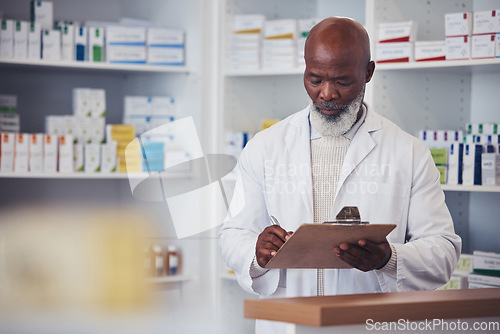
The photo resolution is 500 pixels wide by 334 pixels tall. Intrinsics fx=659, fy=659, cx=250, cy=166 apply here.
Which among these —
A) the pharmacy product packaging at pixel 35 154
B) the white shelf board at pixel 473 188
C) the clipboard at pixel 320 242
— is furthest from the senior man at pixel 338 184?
the pharmacy product packaging at pixel 35 154

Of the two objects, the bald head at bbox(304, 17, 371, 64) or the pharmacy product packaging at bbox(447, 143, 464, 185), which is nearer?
the bald head at bbox(304, 17, 371, 64)

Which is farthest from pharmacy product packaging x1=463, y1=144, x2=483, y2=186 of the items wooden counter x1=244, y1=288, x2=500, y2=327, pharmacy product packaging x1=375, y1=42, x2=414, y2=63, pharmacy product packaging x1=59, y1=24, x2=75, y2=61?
pharmacy product packaging x1=59, y1=24, x2=75, y2=61

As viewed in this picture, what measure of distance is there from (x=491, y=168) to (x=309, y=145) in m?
1.10

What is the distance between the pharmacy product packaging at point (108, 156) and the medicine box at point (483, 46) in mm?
1817

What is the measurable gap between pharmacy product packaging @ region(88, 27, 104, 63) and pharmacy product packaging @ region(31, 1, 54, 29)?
0.21 m

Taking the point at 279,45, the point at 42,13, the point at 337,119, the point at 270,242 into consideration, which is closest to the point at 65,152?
the point at 42,13

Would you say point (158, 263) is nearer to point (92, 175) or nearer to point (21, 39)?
point (92, 175)

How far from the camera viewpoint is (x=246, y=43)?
341cm

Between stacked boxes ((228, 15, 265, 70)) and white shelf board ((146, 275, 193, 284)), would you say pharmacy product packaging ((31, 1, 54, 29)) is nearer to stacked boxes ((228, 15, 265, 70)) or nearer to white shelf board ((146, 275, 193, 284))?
stacked boxes ((228, 15, 265, 70))

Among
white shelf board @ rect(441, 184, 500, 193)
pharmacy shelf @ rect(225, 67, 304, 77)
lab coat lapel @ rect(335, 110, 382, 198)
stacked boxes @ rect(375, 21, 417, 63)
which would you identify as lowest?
white shelf board @ rect(441, 184, 500, 193)

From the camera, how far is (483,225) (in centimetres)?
315

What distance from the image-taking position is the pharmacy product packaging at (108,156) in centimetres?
341

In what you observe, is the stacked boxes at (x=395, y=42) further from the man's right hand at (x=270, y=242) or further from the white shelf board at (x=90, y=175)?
the man's right hand at (x=270, y=242)

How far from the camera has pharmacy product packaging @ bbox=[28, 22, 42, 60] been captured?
330 centimetres
